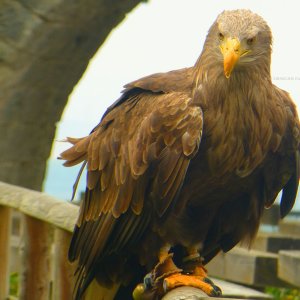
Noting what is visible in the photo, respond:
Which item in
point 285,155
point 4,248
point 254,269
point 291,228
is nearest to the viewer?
point 285,155

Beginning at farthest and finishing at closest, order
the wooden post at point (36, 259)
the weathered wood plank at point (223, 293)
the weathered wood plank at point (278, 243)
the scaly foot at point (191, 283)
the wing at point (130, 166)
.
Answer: the weathered wood plank at point (278, 243) → the wooden post at point (36, 259) → the wing at point (130, 166) → the scaly foot at point (191, 283) → the weathered wood plank at point (223, 293)

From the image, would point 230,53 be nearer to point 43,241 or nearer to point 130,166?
point 130,166

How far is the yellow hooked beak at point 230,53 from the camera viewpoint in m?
6.07

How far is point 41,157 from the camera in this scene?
12.9m

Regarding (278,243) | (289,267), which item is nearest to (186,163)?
(289,267)

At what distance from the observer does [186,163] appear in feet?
20.6

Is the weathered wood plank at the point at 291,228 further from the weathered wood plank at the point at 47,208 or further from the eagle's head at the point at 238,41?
the eagle's head at the point at 238,41

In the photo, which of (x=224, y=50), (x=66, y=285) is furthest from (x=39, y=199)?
(x=224, y=50)

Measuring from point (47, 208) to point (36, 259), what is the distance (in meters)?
0.48

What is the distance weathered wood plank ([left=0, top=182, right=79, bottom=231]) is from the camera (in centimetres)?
678

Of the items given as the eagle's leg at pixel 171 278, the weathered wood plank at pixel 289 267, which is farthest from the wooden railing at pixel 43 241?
the weathered wood plank at pixel 289 267

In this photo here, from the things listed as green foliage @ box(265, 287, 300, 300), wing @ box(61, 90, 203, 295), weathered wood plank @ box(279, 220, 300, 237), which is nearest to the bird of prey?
wing @ box(61, 90, 203, 295)

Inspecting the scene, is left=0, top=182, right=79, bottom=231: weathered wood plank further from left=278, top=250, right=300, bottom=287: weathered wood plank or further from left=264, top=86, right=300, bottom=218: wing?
left=278, top=250, right=300, bottom=287: weathered wood plank

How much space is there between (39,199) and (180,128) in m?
1.12
